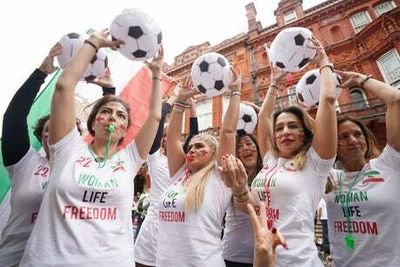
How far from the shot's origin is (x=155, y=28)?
2.88 m

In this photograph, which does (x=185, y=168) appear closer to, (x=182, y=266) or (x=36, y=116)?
(x=182, y=266)

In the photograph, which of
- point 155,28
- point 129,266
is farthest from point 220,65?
point 129,266

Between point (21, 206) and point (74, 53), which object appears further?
point (74, 53)

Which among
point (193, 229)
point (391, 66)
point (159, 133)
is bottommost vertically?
point (193, 229)

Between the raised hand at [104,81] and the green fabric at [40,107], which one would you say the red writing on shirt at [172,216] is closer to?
the raised hand at [104,81]

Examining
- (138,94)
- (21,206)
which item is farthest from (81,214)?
(138,94)

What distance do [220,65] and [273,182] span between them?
177 cm

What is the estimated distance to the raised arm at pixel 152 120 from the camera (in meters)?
2.19

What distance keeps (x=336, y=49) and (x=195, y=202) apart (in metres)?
15.0

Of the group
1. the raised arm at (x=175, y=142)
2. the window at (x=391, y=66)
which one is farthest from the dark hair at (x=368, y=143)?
the window at (x=391, y=66)

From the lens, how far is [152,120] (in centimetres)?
227

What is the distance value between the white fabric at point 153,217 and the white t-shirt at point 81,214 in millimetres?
1177

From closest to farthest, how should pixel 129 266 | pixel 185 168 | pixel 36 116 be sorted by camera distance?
pixel 129 266 → pixel 185 168 → pixel 36 116

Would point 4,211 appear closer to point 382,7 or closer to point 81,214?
point 81,214
